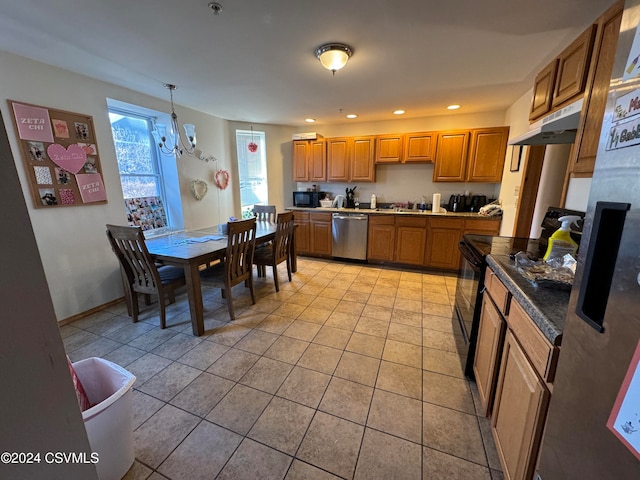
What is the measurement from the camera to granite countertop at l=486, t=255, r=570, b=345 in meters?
0.82

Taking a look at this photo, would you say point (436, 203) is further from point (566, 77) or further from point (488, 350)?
point (488, 350)

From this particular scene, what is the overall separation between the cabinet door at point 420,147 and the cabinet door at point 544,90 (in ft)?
6.16

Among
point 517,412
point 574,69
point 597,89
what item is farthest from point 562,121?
point 517,412

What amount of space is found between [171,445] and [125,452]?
212mm

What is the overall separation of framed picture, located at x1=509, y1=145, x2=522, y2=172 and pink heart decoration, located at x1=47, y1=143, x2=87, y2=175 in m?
4.57

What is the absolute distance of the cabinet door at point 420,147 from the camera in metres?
Answer: 3.79

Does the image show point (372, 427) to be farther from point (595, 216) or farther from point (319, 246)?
point (319, 246)

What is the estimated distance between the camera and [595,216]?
0.57 metres

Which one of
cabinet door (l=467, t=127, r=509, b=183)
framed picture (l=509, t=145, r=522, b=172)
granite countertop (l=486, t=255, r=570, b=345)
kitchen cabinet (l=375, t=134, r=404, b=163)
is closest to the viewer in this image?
granite countertop (l=486, t=255, r=570, b=345)

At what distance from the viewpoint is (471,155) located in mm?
3633

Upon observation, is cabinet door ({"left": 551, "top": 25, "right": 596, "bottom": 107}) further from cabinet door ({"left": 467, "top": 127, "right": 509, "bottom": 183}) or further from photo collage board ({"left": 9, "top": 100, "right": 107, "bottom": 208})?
photo collage board ({"left": 9, "top": 100, "right": 107, "bottom": 208})

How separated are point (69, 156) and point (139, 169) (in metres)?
0.92

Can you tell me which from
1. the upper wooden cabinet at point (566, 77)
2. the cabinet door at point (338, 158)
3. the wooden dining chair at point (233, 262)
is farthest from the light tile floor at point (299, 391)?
the cabinet door at point (338, 158)

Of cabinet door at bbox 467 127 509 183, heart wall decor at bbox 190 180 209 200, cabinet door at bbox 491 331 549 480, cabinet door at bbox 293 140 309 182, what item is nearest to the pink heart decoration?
heart wall decor at bbox 190 180 209 200
